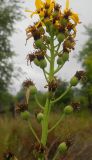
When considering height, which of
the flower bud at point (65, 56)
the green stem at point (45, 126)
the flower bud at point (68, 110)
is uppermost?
the flower bud at point (65, 56)

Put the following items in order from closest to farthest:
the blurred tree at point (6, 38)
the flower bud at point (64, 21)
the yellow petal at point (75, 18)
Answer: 1. the flower bud at point (64, 21)
2. the yellow petal at point (75, 18)
3. the blurred tree at point (6, 38)

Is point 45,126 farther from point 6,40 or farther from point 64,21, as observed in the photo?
point 6,40

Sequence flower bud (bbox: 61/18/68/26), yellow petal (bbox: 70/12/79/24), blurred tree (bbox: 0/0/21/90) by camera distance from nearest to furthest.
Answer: flower bud (bbox: 61/18/68/26)
yellow petal (bbox: 70/12/79/24)
blurred tree (bbox: 0/0/21/90)

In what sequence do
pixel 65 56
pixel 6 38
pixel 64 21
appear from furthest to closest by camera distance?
pixel 6 38 → pixel 65 56 → pixel 64 21

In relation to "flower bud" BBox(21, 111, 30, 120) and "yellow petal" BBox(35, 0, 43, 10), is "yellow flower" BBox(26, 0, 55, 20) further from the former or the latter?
"flower bud" BBox(21, 111, 30, 120)

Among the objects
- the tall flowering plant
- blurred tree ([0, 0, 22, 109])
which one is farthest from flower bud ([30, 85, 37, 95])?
blurred tree ([0, 0, 22, 109])

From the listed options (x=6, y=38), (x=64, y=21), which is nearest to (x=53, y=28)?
(x=64, y=21)

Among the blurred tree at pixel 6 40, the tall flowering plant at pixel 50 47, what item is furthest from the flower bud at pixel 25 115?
the blurred tree at pixel 6 40

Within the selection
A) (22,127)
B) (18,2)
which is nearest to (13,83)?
(18,2)

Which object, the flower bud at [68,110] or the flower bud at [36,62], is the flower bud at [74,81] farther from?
the flower bud at [36,62]
